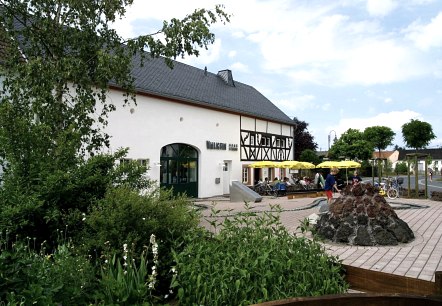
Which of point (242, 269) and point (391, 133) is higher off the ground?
point (391, 133)

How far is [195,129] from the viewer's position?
24188 millimetres

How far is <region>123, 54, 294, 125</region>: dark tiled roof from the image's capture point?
22.5 m

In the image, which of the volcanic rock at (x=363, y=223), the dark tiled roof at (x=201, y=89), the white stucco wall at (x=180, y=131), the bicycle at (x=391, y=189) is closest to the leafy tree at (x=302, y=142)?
the dark tiled roof at (x=201, y=89)

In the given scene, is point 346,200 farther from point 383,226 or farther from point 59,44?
point 59,44

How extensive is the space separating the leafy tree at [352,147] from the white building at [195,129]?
2661 cm

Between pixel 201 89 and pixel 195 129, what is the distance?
4433 mm

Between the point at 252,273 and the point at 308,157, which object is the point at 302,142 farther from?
the point at 252,273

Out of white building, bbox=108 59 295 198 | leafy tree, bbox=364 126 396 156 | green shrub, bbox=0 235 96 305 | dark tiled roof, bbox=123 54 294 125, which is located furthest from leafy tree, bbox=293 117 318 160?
green shrub, bbox=0 235 96 305

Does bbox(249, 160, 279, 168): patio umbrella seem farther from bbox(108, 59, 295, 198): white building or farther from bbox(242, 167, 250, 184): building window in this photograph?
bbox(108, 59, 295, 198): white building

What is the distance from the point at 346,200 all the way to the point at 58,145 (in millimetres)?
6118

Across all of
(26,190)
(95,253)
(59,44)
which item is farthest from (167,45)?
(95,253)

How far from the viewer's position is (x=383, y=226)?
28.2ft

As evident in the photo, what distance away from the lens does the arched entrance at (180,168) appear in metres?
22.5

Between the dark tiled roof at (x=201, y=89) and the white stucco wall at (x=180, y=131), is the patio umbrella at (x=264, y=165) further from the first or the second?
the dark tiled roof at (x=201, y=89)
